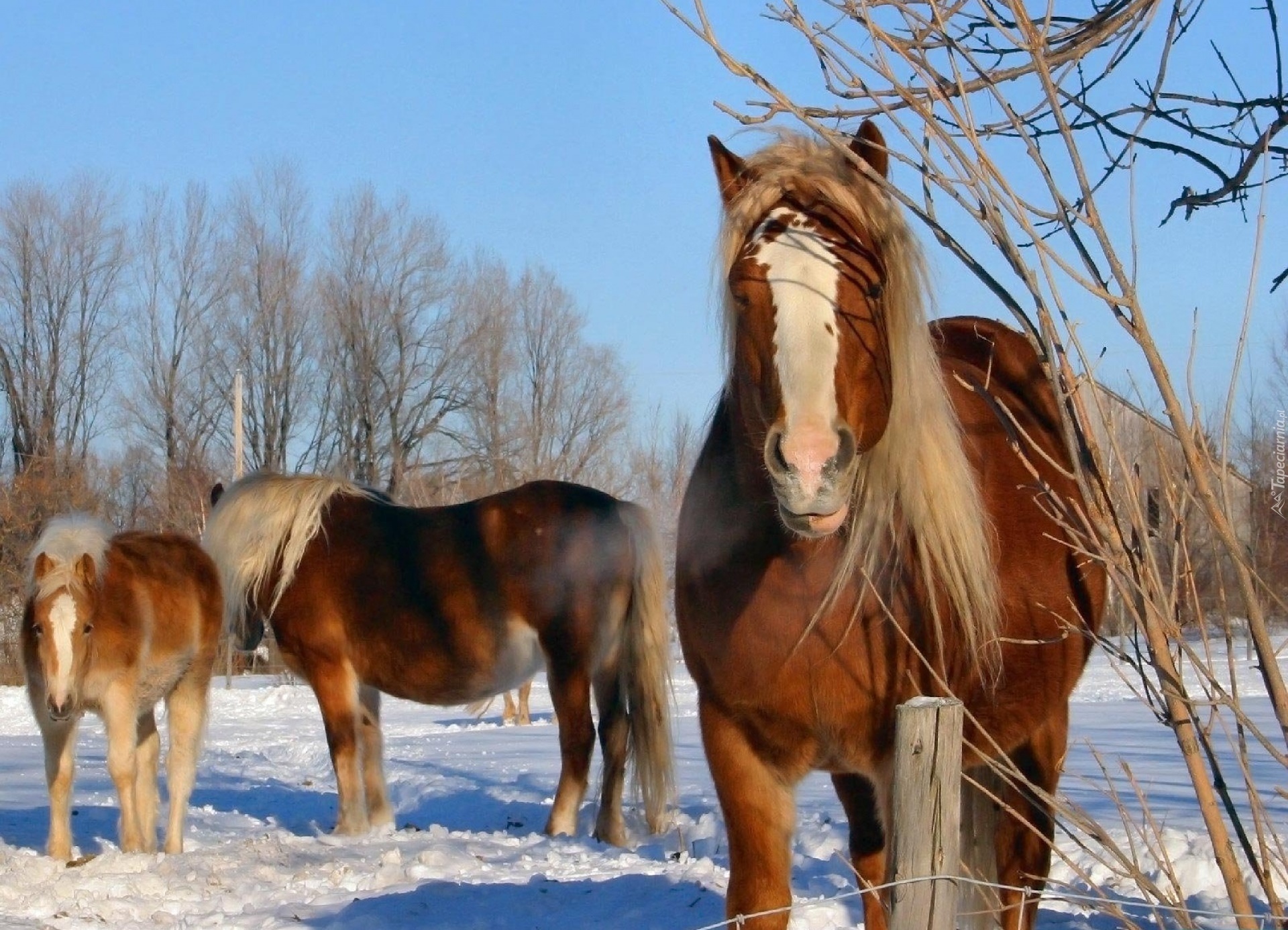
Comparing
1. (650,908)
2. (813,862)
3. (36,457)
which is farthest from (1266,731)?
(36,457)

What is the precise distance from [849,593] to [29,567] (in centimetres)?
558

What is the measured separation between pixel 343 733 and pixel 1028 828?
534cm

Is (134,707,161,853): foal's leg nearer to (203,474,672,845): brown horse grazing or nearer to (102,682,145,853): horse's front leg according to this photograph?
(102,682,145,853): horse's front leg

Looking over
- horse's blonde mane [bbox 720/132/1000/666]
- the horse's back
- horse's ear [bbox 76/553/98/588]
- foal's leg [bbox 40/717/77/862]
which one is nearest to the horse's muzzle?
foal's leg [bbox 40/717/77/862]

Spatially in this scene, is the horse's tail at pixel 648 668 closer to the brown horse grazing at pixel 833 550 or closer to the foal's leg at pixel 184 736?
the foal's leg at pixel 184 736

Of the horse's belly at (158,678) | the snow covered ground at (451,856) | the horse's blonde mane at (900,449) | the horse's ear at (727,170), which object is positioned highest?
the horse's ear at (727,170)

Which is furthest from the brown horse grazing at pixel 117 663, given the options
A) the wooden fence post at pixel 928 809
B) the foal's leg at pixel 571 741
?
the wooden fence post at pixel 928 809

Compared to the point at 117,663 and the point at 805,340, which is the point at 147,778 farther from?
the point at 805,340

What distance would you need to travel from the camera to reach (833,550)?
2830 millimetres

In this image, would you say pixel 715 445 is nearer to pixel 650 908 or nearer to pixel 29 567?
pixel 650 908

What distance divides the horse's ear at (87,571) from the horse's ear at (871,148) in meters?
5.28

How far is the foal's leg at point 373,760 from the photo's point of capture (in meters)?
8.11

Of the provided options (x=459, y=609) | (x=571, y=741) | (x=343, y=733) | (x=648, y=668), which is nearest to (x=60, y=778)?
(x=343, y=733)

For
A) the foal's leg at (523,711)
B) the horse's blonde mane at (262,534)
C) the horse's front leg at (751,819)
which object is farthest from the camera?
the foal's leg at (523,711)
